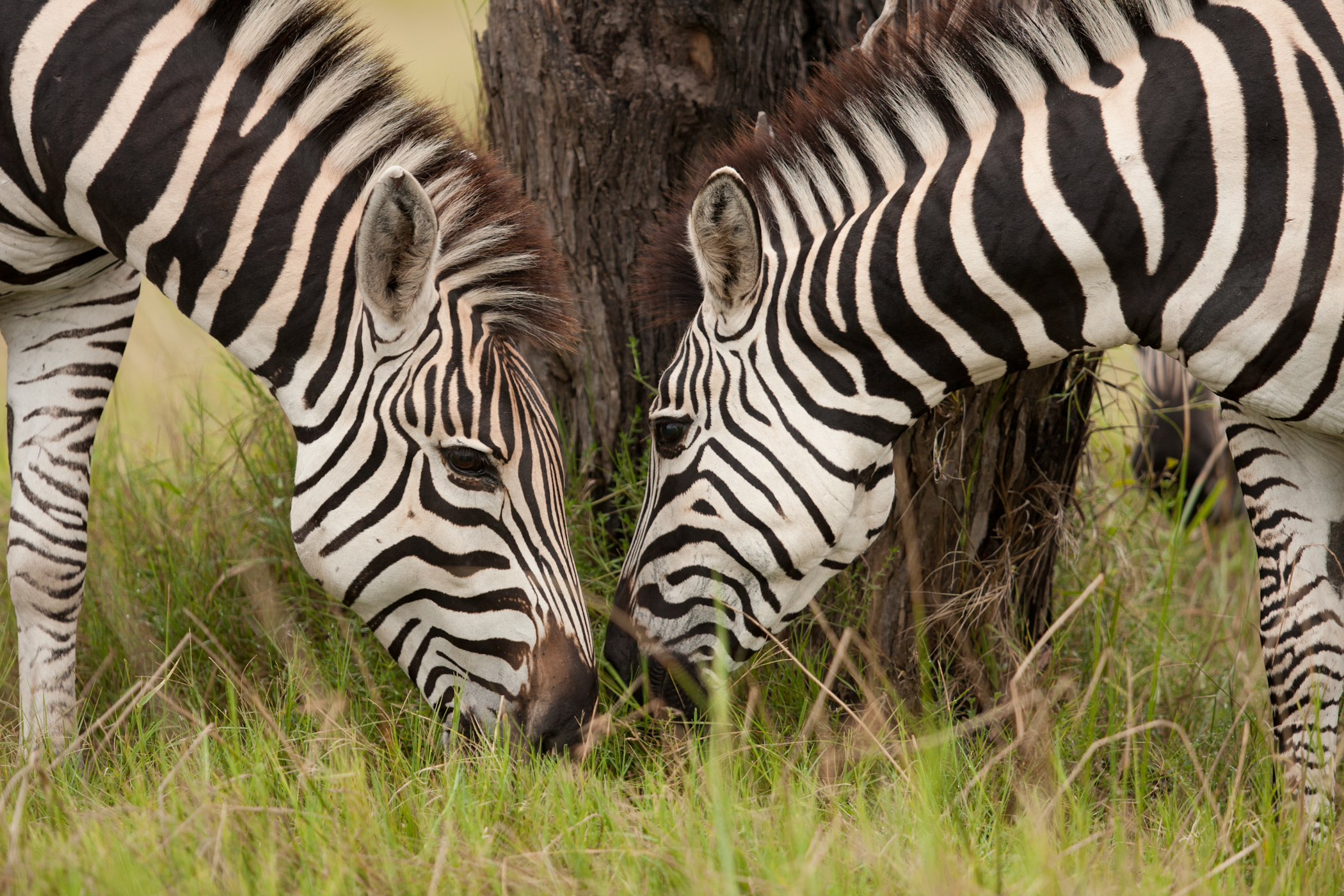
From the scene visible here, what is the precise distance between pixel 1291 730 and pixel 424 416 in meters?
2.90

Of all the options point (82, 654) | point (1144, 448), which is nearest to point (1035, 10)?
point (1144, 448)

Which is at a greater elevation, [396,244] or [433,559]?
[396,244]

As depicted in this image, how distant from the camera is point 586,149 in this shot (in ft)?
14.3

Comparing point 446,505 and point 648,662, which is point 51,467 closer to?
point 446,505

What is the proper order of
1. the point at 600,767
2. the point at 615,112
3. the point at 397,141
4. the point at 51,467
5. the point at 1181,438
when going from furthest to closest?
the point at 1181,438 → the point at 615,112 → the point at 51,467 → the point at 600,767 → the point at 397,141

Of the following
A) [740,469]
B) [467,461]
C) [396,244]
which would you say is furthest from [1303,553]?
[396,244]

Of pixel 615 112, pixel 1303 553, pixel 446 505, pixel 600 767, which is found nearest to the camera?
pixel 446 505

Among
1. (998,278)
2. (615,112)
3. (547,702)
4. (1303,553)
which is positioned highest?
(615,112)

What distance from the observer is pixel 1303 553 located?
3279 millimetres

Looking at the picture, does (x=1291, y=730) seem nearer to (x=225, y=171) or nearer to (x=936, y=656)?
(x=936, y=656)

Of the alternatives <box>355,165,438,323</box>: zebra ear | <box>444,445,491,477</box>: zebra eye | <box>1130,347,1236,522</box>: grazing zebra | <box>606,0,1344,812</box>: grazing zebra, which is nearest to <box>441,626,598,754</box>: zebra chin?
<box>606,0,1344,812</box>: grazing zebra

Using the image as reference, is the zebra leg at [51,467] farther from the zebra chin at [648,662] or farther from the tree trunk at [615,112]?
the zebra chin at [648,662]

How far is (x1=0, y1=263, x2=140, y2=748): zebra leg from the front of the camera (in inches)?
138

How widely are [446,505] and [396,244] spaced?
2.41 feet
